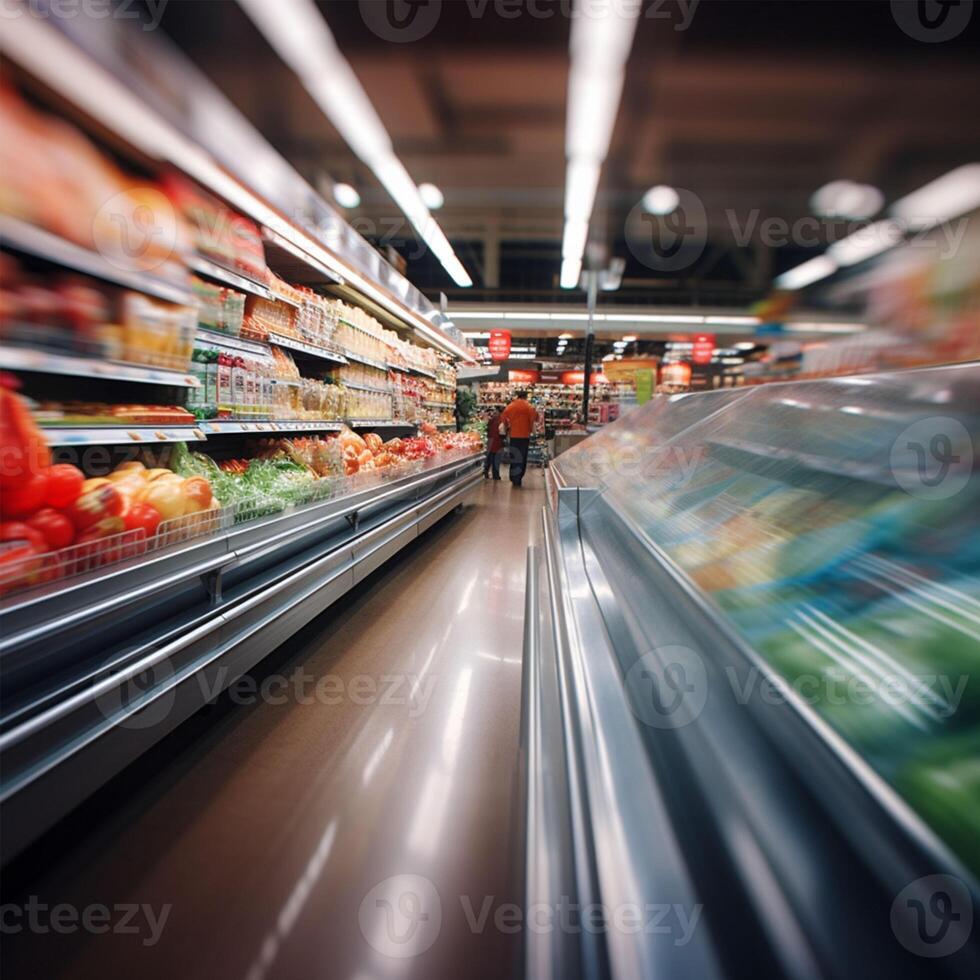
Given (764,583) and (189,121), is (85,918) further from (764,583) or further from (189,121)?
(189,121)

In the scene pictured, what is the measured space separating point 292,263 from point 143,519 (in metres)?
2.46

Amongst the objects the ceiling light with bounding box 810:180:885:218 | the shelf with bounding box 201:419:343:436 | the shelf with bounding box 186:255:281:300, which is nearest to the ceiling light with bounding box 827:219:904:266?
the ceiling light with bounding box 810:180:885:218

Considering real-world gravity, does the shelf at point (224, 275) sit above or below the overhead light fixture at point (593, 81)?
below

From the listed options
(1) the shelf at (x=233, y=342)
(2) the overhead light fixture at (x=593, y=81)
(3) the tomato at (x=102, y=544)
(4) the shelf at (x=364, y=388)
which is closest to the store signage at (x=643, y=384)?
(2) the overhead light fixture at (x=593, y=81)

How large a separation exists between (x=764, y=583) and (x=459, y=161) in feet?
26.5

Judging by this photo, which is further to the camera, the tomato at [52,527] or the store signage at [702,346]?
the store signage at [702,346]

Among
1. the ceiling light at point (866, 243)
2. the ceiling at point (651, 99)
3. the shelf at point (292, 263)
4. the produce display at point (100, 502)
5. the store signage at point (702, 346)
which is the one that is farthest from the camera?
the store signage at point (702, 346)

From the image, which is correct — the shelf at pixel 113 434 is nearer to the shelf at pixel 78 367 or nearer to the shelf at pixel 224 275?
the shelf at pixel 78 367

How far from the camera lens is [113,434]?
1681mm

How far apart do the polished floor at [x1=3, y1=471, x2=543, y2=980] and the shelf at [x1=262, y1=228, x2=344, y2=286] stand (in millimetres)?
2169

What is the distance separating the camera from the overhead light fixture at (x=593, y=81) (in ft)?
10.7

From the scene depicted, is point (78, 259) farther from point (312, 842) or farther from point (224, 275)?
point (312, 842)

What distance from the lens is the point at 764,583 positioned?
900 mm

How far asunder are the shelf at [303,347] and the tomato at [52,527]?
1.80m
